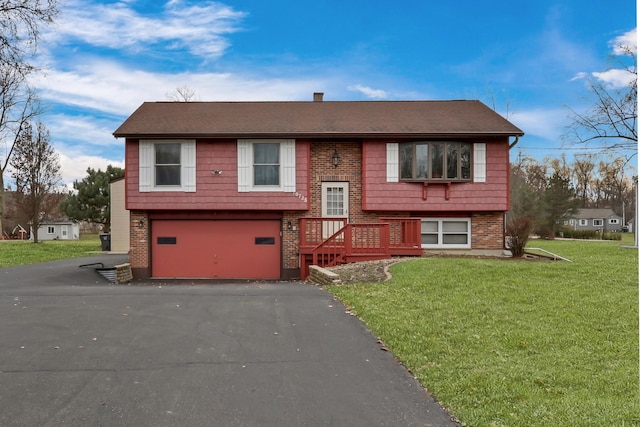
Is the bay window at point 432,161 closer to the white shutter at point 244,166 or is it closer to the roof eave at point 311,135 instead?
the roof eave at point 311,135

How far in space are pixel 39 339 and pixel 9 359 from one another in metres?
0.87

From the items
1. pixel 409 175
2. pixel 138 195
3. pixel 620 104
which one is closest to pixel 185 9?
pixel 138 195

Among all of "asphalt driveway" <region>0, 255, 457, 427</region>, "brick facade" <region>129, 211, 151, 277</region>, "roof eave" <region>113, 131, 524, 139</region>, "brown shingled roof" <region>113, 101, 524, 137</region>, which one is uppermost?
"brown shingled roof" <region>113, 101, 524, 137</region>

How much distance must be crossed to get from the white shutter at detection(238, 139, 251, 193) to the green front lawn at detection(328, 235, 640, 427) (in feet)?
25.1

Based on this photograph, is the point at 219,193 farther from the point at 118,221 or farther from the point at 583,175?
the point at 583,175

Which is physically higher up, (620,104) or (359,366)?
(620,104)

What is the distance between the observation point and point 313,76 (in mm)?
24391

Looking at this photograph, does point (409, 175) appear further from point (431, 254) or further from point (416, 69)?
point (416, 69)

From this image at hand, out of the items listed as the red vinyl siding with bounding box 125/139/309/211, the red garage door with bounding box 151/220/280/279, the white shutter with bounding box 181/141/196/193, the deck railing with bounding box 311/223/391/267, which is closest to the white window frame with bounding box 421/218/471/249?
the deck railing with bounding box 311/223/391/267

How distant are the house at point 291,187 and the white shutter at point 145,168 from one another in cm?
3

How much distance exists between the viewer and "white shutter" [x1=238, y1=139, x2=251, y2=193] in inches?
690

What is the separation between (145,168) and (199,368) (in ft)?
44.3

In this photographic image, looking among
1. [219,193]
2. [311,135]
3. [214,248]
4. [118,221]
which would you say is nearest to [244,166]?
[219,193]

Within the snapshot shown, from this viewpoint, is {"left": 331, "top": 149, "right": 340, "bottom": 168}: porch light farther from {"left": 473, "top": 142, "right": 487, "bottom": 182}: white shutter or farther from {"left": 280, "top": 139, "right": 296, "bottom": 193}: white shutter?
{"left": 473, "top": 142, "right": 487, "bottom": 182}: white shutter
